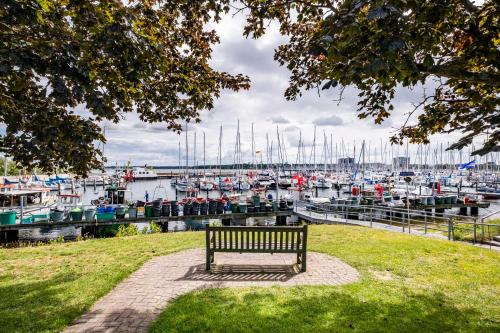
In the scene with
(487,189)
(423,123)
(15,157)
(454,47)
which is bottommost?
(487,189)

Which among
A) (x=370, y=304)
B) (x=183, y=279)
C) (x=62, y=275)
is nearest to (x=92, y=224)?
(x=62, y=275)

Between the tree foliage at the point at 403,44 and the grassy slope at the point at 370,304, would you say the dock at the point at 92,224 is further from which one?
the tree foliage at the point at 403,44

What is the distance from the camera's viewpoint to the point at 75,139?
5148 mm

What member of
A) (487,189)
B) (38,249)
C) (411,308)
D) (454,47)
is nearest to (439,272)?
(411,308)

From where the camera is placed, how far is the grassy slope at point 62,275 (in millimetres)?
5031

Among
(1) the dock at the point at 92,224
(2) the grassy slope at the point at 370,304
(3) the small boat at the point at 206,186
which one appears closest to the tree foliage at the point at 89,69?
(2) the grassy slope at the point at 370,304

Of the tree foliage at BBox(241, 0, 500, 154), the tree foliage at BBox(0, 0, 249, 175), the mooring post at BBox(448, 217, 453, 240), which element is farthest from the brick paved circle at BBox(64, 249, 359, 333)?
the mooring post at BBox(448, 217, 453, 240)

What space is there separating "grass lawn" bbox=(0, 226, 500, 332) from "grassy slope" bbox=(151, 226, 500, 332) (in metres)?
0.02

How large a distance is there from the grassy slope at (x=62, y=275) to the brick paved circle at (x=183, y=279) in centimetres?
37

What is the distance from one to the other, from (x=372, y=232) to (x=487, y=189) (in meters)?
57.5

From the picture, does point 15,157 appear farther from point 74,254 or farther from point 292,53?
point 292,53

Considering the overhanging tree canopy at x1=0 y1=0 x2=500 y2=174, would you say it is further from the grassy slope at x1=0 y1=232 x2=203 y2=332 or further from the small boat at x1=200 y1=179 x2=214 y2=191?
the small boat at x1=200 y1=179 x2=214 y2=191

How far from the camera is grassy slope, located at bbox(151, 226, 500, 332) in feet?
15.3

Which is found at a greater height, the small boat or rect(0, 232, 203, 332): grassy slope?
rect(0, 232, 203, 332): grassy slope
